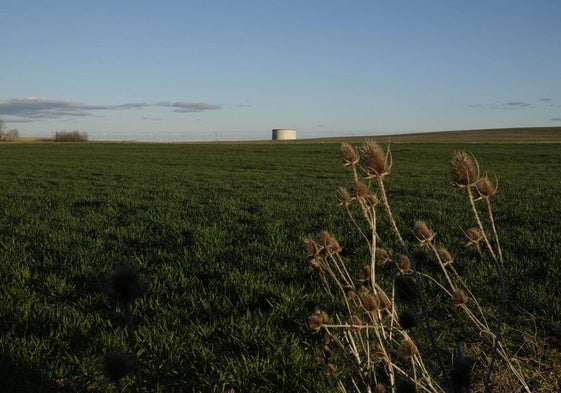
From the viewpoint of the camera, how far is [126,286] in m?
1.50

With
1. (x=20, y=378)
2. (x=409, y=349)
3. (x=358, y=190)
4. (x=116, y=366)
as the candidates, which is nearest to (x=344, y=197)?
(x=358, y=190)

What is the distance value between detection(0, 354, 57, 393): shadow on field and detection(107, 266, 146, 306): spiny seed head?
219 cm

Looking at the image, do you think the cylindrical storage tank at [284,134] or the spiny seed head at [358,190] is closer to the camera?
the spiny seed head at [358,190]

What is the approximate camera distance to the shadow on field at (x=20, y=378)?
3234mm

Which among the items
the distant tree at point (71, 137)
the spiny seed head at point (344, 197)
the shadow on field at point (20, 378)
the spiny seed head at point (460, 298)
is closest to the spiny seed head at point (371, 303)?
the spiny seed head at point (460, 298)

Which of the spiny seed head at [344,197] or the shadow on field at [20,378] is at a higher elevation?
the spiny seed head at [344,197]

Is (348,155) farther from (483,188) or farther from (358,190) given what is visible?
(483,188)

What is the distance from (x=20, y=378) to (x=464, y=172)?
325 cm

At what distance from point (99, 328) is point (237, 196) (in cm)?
951

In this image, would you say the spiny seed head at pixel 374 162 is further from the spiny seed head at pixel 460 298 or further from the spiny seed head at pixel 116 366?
the spiny seed head at pixel 116 366

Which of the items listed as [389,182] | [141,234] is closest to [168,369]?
[141,234]

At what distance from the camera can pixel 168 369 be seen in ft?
11.3

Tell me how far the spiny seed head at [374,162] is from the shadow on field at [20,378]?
271 cm

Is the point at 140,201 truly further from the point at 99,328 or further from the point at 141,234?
the point at 99,328
